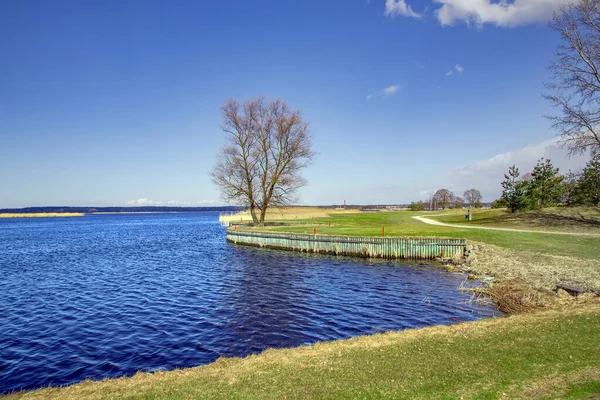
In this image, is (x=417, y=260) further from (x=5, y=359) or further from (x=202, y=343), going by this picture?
(x=5, y=359)

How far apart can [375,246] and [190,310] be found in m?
18.7

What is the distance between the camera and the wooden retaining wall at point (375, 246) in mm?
29859

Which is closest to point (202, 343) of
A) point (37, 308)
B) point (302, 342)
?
point (302, 342)

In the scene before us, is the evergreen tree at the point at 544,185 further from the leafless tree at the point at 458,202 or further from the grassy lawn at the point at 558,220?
the leafless tree at the point at 458,202

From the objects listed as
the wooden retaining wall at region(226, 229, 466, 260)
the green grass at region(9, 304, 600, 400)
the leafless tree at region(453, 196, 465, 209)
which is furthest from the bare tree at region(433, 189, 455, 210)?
the green grass at region(9, 304, 600, 400)

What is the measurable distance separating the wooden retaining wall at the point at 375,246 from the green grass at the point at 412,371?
19.3 m

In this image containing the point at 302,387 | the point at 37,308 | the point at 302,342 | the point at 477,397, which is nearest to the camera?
the point at 477,397

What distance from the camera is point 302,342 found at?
12789 mm

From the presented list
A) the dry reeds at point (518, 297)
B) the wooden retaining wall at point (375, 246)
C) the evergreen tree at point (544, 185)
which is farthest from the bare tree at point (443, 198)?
the dry reeds at point (518, 297)

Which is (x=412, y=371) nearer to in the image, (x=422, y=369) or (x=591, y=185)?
(x=422, y=369)

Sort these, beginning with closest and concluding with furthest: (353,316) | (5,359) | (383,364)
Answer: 1. (383,364)
2. (5,359)
3. (353,316)

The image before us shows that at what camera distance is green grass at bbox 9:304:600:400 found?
276 inches

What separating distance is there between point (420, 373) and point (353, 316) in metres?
8.11

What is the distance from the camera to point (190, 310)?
17.4m
